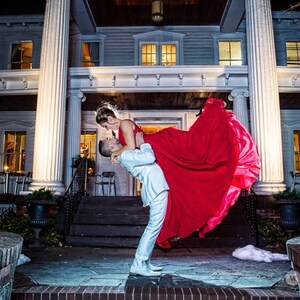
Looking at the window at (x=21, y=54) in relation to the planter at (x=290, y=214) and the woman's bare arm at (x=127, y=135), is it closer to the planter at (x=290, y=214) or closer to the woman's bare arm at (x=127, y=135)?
the planter at (x=290, y=214)

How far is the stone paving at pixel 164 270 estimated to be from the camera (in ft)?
11.0

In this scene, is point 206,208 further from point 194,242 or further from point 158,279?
point 194,242

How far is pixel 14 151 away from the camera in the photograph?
12930 mm

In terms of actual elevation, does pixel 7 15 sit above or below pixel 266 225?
above

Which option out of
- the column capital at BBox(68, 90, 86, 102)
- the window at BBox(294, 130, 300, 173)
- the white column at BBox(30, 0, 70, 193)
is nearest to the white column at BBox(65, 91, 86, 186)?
the column capital at BBox(68, 90, 86, 102)

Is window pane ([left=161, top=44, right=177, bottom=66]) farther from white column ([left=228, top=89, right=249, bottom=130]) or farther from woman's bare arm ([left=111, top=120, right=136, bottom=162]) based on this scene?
woman's bare arm ([left=111, top=120, right=136, bottom=162])

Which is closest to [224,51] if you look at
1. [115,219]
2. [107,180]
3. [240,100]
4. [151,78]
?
[240,100]

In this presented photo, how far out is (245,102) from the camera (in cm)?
1034

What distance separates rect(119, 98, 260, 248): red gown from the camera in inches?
142

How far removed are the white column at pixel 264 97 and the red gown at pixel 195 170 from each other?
458 centimetres

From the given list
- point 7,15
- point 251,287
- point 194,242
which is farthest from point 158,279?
point 7,15

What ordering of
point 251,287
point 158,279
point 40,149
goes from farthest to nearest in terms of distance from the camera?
point 40,149 → point 158,279 → point 251,287

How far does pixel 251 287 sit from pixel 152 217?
3.69 feet

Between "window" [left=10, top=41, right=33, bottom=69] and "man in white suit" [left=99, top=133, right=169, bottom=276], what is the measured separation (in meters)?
11.2
